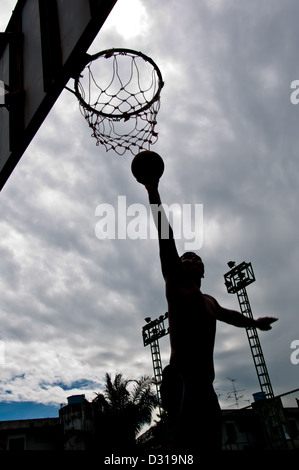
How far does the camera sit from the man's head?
8.90ft

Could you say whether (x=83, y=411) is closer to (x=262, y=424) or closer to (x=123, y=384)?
(x=123, y=384)

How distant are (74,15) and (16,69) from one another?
1.46 metres

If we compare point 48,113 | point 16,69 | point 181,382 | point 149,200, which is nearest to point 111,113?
point 16,69

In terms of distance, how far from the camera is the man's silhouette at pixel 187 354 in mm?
2014

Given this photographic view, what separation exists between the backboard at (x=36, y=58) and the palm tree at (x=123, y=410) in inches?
Result: 679

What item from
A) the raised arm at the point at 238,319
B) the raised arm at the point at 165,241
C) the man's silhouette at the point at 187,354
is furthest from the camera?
the raised arm at the point at 238,319

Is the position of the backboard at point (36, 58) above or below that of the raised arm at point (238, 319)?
above

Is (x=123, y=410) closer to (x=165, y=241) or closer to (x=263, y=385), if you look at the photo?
(x=263, y=385)

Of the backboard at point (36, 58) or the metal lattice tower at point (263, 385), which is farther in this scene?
the metal lattice tower at point (263, 385)

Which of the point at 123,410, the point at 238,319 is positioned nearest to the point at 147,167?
the point at 238,319

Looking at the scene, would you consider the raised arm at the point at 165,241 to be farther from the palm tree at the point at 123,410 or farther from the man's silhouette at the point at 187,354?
the palm tree at the point at 123,410

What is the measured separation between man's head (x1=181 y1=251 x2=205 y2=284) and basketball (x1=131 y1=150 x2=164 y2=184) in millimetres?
632

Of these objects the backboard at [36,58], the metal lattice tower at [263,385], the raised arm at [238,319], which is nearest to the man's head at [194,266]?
the raised arm at [238,319]

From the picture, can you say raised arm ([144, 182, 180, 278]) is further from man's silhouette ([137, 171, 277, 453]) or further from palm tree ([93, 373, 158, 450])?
palm tree ([93, 373, 158, 450])
